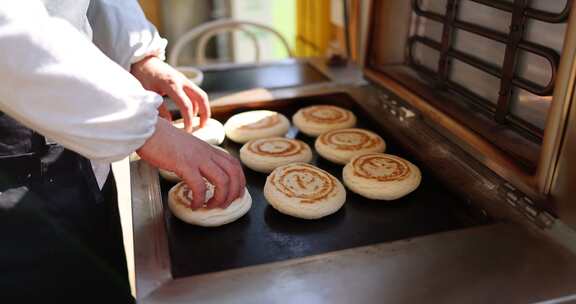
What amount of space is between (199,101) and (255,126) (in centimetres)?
20

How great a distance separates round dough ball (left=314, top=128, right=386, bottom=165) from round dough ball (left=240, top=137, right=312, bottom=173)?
50 millimetres

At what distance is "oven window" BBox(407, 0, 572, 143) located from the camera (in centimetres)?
98

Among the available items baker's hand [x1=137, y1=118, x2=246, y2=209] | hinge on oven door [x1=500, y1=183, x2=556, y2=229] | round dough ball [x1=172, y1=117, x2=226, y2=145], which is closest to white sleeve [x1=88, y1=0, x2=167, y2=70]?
round dough ball [x1=172, y1=117, x2=226, y2=145]

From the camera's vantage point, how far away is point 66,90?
31.2 inches

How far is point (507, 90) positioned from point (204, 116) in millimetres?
790

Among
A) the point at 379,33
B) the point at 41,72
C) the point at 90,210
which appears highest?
the point at 41,72

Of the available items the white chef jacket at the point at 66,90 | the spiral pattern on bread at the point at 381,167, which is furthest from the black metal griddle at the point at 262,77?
the white chef jacket at the point at 66,90

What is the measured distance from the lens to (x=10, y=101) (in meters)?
0.80

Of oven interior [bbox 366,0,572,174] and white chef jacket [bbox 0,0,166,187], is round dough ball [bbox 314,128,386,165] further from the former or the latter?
white chef jacket [bbox 0,0,166,187]

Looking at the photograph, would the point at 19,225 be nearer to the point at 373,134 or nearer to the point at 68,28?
the point at 68,28

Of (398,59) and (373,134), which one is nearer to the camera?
(373,134)

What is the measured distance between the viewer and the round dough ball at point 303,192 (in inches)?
43.5

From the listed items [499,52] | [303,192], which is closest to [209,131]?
[303,192]

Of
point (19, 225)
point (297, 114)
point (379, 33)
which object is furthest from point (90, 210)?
point (379, 33)
